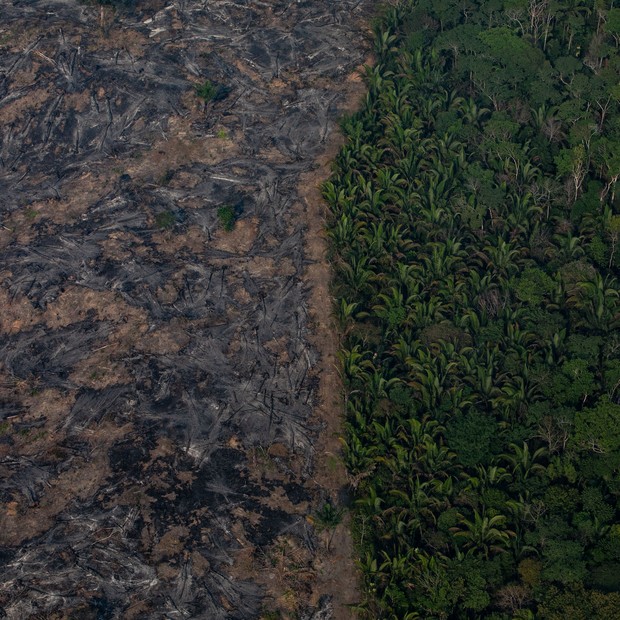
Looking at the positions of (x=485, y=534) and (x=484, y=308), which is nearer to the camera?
(x=485, y=534)

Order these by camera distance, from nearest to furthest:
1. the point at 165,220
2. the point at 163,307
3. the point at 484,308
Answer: the point at 484,308 → the point at 163,307 → the point at 165,220

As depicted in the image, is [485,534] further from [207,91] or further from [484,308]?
[207,91]

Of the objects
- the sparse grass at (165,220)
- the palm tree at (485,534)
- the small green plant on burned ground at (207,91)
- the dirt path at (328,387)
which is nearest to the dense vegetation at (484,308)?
the palm tree at (485,534)

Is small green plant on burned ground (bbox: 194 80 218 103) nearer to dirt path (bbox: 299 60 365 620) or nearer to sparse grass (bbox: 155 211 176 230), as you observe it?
dirt path (bbox: 299 60 365 620)

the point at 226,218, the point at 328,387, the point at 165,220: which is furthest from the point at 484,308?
the point at 165,220

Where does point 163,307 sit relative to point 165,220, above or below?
below

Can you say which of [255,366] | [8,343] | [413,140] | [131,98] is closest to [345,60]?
[413,140]

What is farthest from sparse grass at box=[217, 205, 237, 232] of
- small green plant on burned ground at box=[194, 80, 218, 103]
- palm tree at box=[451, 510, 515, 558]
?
palm tree at box=[451, 510, 515, 558]
